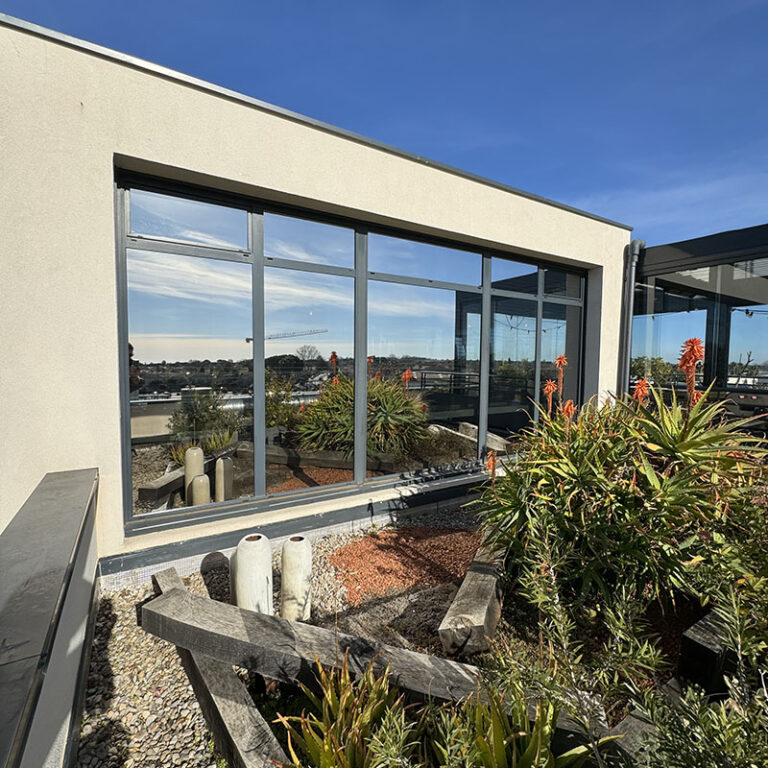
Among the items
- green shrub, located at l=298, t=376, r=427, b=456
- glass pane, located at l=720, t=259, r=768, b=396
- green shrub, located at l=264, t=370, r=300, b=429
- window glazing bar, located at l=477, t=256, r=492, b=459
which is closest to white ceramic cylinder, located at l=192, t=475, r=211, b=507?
green shrub, located at l=264, t=370, r=300, b=429

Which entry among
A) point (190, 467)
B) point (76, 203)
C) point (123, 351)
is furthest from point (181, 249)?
point (190, 467)

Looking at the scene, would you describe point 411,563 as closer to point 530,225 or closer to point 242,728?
point 242,728

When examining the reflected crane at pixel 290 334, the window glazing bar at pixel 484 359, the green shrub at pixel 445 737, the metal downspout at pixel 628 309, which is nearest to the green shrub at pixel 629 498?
the green shrub at pixel 445 737

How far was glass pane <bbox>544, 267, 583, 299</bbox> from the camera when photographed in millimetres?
6578

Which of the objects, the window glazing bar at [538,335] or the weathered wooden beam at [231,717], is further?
the window glazing bar at [538,335]

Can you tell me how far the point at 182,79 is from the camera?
3.44 metres

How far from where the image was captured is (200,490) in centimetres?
394

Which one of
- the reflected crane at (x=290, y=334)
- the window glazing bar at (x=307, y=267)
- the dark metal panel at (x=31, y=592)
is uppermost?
the window glazing bar at (x=307, y=267)

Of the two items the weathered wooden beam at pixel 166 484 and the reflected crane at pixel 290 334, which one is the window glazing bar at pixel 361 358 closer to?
the reflected crane at pixel 290 334

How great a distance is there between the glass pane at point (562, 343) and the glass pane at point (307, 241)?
339cm

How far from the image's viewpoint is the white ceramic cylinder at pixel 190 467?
3891 mm

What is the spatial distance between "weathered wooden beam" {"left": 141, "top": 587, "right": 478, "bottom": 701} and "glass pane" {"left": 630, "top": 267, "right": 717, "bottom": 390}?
682cm

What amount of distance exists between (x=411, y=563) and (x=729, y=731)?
3.15 metres

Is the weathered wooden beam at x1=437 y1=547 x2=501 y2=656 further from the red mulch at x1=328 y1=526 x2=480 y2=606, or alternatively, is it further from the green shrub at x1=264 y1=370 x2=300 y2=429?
the green shrub at x1=264 y1=370 x2=300 y2=429
